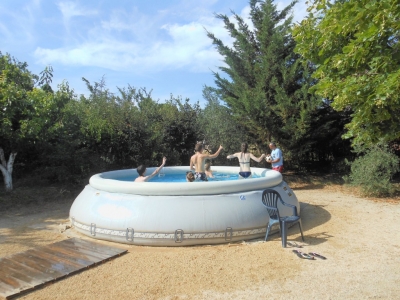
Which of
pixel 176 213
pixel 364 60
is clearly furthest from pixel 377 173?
pixel 364 60

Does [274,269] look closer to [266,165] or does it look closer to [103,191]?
[103,191]

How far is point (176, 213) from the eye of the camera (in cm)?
636

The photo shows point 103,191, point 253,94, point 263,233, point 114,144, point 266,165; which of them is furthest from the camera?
point 266,165

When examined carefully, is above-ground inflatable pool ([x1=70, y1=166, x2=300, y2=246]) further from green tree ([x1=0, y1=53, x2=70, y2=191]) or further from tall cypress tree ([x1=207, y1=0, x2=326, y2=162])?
tall cypress tree ([x1=207, y1=0, x2=326, y2=162])

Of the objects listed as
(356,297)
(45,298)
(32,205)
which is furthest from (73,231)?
(356,297)

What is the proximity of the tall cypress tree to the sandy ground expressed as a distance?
7016mm

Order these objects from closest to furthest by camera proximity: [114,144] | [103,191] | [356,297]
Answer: [356,297] < [103,191] < [114,144]

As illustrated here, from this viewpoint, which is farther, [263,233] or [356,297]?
[263,233]

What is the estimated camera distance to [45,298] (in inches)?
171

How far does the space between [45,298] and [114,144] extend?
33.1 ft

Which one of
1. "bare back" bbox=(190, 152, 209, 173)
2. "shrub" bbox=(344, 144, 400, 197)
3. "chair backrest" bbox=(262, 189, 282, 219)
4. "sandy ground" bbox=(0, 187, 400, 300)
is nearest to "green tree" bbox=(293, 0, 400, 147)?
"sandy ground" bbox=(0, 187, 400, 300)

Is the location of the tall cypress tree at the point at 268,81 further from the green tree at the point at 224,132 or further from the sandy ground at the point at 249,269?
the sandy ground at the point at 249,269

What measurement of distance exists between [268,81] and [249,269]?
1146 cm

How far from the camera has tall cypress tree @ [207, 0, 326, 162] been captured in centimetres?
1414
